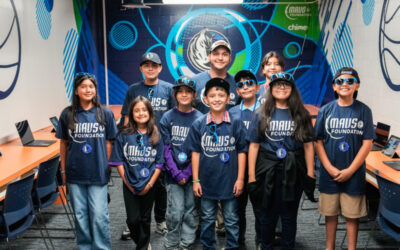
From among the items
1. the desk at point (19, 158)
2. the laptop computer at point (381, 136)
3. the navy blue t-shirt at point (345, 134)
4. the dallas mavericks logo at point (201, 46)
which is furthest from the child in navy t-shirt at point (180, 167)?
the dallas mavericks logo at point (201, 46)

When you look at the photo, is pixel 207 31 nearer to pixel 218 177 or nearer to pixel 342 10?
pixel 342 10

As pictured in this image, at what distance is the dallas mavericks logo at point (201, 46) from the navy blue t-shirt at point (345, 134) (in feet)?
12.7

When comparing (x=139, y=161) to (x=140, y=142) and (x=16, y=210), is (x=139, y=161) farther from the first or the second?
(x=16, y=210)

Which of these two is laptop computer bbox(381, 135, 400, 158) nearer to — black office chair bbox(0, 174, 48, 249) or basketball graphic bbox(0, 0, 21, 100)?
Answer: black office chair bbox(0, 174, 48, 249)

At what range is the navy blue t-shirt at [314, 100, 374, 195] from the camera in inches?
93.0

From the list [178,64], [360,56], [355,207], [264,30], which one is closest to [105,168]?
[355,207]

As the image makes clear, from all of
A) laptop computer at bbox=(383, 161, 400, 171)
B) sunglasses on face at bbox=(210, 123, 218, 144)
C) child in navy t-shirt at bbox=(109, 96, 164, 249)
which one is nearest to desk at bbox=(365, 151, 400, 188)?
laptop computer at bbox=(383, 161, 400, 171)

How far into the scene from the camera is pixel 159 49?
6168mm

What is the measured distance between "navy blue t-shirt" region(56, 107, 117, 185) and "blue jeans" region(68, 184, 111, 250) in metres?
0.07

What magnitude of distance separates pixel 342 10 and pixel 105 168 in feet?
13.7

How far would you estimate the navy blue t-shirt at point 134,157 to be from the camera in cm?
246

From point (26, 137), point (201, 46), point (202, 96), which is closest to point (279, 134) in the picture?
point (202, 96)

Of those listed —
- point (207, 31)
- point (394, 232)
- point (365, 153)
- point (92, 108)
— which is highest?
point (207, 31)

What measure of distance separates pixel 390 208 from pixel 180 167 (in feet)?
4.75
